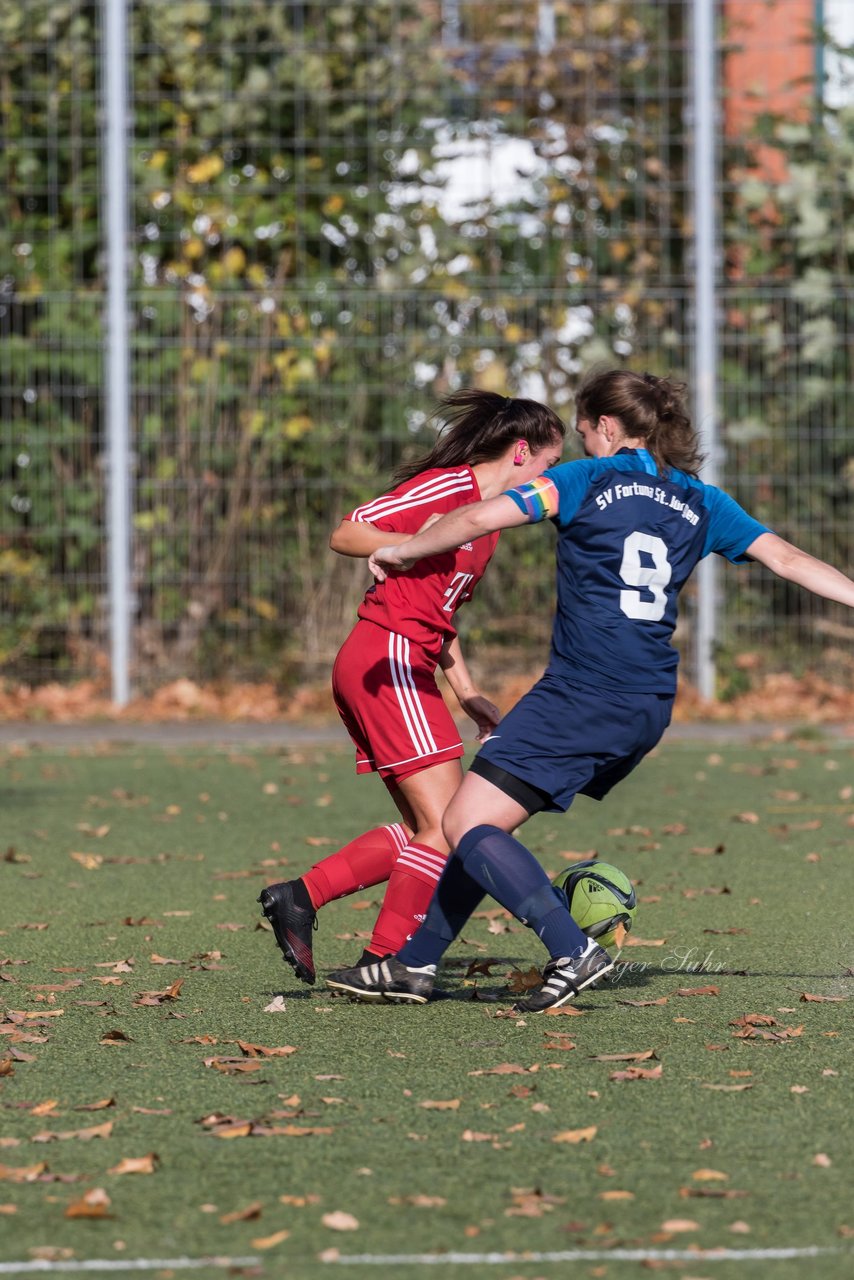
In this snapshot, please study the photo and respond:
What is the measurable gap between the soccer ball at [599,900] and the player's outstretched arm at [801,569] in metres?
1.05

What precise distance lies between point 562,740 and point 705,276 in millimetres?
8760

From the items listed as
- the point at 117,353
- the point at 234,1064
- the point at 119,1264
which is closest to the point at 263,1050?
the point at 234,1064

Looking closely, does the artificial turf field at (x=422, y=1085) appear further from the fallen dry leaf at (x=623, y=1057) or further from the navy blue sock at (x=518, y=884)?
the navy blue sock at (x=518, y=884)

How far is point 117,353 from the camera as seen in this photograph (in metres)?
13.3

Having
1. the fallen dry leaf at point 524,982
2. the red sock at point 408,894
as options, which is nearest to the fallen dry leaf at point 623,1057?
the fallen dry leaf at point 524,982

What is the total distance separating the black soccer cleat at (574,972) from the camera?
5164 mm

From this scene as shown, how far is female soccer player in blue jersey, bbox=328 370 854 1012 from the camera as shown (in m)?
5.15

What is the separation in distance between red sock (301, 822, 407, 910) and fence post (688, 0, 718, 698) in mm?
7631

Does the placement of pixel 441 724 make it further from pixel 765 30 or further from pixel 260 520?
pixel 765 30

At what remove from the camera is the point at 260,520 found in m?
13.5

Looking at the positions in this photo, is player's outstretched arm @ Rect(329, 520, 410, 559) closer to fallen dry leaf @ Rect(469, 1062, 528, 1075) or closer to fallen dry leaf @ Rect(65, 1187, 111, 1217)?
fallen dry leaf @ Rect(469, 1062, 528, 1075)

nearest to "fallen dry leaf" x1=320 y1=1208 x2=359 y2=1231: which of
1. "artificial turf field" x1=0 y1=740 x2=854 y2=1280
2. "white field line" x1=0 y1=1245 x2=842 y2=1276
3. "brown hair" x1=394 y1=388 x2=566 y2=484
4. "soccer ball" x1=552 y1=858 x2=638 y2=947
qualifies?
"artificial turf field" x1=0 y1=740 x2=854 y2=1280

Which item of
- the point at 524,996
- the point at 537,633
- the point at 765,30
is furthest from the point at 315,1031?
the point at 765,30

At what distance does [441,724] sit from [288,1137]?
1679mm
